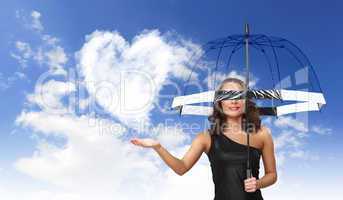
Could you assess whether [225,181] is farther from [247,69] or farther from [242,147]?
[247,69]

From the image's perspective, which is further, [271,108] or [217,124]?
[271,108]

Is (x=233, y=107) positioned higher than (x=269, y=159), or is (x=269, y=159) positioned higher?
(x=233, y=107)

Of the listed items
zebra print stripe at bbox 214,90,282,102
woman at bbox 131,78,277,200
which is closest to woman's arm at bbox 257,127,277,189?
woman at bbox 131,78,277,200

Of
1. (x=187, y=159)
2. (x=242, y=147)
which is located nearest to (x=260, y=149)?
(x=242, y=147)

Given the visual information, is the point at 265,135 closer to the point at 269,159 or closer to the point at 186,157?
the point at 269,159

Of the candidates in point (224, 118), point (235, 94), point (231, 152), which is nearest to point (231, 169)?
point (231, 152)

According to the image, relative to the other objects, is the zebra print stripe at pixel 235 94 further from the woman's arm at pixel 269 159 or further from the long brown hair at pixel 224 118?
the woman's arm at pixel 269 159

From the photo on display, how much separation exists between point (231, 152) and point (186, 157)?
0.45 meters

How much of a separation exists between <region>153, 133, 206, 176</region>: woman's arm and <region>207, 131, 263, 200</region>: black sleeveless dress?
137mm

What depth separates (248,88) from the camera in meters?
5.36

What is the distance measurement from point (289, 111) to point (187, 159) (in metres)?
2.65

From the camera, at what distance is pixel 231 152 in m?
4.73

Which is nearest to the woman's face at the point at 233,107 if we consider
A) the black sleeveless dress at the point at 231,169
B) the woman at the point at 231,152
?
the woman at the point at 231,152

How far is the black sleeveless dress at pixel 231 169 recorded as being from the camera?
467 cm
